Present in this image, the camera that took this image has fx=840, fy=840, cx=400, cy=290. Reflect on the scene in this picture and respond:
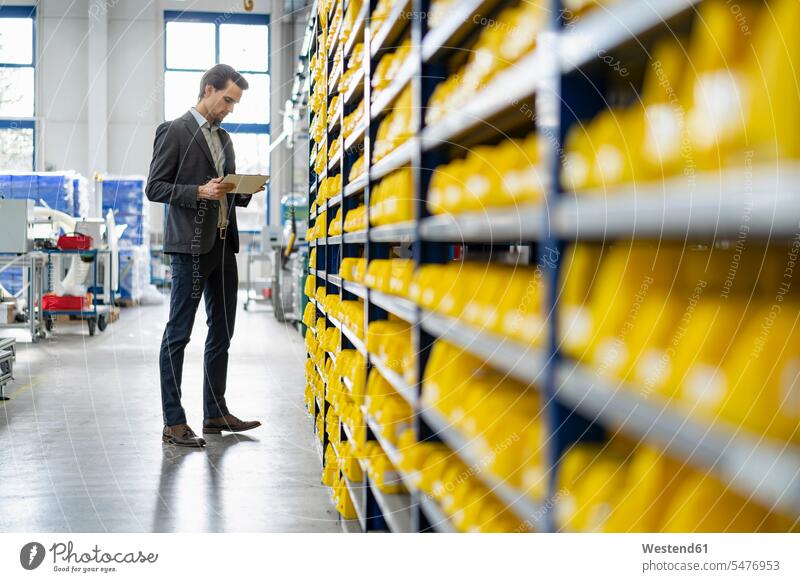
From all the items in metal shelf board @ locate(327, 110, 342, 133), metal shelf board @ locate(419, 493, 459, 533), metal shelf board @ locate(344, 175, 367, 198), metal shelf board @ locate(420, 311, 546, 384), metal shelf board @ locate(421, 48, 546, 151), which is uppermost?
metal shelf board @ locate(327, 110, 342, 133)

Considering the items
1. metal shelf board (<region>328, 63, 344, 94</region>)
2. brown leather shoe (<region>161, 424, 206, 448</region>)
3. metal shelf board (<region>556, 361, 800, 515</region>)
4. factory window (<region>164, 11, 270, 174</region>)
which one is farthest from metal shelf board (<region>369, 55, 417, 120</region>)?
factory window (<region>164, 11, 270, 174</region>)

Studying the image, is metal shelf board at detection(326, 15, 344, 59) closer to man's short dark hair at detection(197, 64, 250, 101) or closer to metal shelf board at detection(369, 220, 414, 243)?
man's short dark hair at detection(197, 64, 250, 101)

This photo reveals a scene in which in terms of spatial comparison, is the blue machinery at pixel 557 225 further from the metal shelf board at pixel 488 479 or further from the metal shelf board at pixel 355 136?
the metal shelf board at pixel 355 136

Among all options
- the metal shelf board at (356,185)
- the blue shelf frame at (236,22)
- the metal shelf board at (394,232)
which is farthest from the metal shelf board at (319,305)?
the blue shelf frame at (236,22)

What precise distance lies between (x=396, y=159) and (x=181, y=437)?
2186 millimetres

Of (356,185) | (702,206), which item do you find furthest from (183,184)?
(702,206)

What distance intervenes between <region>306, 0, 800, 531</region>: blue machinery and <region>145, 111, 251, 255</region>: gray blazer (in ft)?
6.10

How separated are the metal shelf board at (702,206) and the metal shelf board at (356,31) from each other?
165cm

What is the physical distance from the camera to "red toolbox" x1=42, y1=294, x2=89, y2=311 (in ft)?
27.5

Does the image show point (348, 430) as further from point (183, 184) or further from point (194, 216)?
point (183, 184)

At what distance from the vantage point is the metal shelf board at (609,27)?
2.85ft

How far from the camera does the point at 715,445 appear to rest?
804 millimetres

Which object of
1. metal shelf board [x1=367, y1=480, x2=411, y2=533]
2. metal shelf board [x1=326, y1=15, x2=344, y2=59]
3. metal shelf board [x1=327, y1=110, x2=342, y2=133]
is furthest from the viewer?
metal shelf board [x1=327, y1=110, x2=342, y2=133]
